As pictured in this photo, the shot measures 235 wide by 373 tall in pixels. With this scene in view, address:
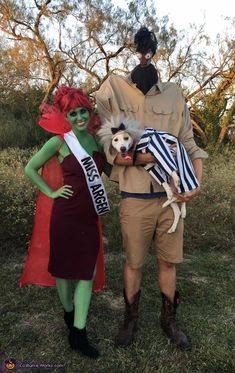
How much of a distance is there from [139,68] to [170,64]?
15.1 meters

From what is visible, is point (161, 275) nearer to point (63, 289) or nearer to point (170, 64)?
point (63, 289)

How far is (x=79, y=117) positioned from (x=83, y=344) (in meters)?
1.40

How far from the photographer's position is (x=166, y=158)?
244cm

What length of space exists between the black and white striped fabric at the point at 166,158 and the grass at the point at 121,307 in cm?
107

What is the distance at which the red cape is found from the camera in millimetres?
2693

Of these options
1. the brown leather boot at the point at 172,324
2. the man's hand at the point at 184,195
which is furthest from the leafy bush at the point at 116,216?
the man's hand at the point at 184,195

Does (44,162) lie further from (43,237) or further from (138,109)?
(138,109)

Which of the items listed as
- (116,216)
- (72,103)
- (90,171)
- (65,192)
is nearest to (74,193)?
(65,192)

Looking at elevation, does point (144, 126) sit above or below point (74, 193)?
above

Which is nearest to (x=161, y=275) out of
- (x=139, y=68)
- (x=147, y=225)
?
(x=147, y=225)

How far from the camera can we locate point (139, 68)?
8.61 feet

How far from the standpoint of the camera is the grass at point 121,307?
2.59 meters

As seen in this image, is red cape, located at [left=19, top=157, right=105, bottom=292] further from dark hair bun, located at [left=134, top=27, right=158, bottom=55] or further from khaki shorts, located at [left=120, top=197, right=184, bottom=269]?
dark hair bun, located at [left=134, top=27, right=158, bottom=55]

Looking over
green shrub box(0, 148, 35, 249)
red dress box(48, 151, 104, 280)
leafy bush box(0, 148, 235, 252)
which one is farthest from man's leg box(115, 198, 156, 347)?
green shrub box(0, 148, 35, 249)
